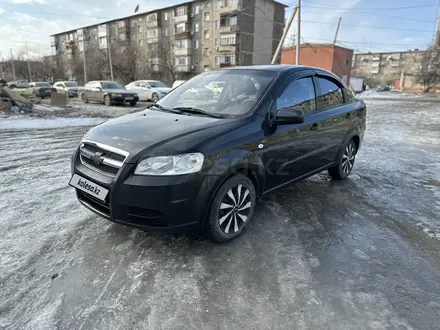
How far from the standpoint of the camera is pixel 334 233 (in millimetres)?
3416

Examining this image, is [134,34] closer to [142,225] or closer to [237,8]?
[237,8]

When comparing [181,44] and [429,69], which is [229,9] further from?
[429,69]

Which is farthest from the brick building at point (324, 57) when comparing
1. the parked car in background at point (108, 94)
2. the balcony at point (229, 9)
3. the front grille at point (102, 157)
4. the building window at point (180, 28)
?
the front grille at point (102, 157)

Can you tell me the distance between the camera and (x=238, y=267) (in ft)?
9.11

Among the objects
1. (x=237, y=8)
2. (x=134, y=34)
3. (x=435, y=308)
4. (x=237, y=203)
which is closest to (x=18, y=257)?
(x=237, y=203)

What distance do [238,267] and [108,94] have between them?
18.0 m

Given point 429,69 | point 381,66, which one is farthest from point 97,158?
point 381,66

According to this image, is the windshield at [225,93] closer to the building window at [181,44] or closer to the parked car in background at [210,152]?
the parked car in background at [210,152]

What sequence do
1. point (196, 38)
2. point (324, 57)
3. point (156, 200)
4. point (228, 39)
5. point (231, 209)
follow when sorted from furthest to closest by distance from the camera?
point (196, 38)
point (228, 39)
point (324, 57)
point (231, 209)
point (156, 200)

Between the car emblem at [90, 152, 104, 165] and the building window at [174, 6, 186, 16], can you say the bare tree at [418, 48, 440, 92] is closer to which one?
the building window at [174, 6, 186, 16]

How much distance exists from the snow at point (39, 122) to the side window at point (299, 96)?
9.30 m

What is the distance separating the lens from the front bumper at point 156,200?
2598mm

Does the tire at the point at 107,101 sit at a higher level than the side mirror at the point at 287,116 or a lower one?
lower

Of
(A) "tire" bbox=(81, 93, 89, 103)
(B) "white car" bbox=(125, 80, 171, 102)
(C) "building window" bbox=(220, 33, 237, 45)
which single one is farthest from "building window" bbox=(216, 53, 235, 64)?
(A) "tire" bbox=(81, 93, 89, 103)
